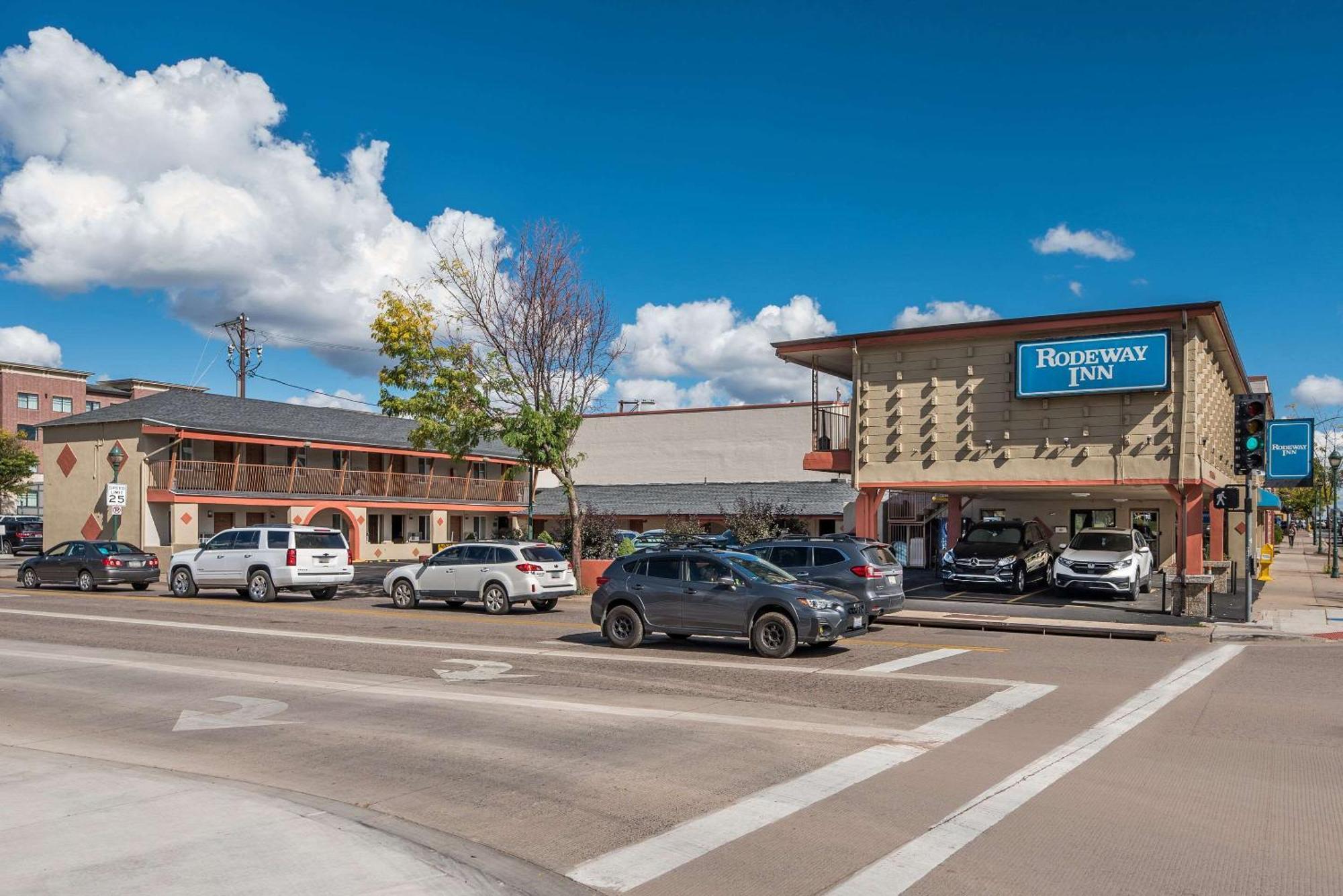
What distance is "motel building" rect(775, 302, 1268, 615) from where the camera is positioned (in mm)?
24188

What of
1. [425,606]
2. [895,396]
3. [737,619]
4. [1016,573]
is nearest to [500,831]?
[737,619]

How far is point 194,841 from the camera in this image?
21.9 feet

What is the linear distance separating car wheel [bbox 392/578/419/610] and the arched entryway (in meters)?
24.1

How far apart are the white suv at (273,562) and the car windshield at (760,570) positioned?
13486 mm

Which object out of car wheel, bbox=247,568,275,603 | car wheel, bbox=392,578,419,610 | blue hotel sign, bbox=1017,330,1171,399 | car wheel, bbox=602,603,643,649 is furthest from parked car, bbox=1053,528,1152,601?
car wheel, bbox=247,568,275,603

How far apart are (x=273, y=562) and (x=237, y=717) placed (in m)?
15.5

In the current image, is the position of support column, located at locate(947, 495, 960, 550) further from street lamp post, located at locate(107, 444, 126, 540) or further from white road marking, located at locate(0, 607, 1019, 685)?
street lamp post, located at locate(107, 444, 126, 540)

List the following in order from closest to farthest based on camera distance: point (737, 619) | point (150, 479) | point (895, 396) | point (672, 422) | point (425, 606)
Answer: point (737, 619)
point (425, 606)
point (895, 396)
point (150, 479)
point (672, 422)

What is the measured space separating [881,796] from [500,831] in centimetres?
291

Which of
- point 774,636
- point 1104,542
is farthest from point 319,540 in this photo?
point 1104,542

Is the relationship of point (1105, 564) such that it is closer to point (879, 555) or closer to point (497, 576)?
point (879, 555)

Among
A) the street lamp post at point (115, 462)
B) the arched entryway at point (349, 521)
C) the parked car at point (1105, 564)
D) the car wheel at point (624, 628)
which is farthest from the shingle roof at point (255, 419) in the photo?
the parked car at point (1105, 564)

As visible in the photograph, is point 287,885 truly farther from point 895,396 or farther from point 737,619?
point 895,396

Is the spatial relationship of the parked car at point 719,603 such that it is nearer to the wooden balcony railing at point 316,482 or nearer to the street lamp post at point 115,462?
the street lamp post at point 115,462
